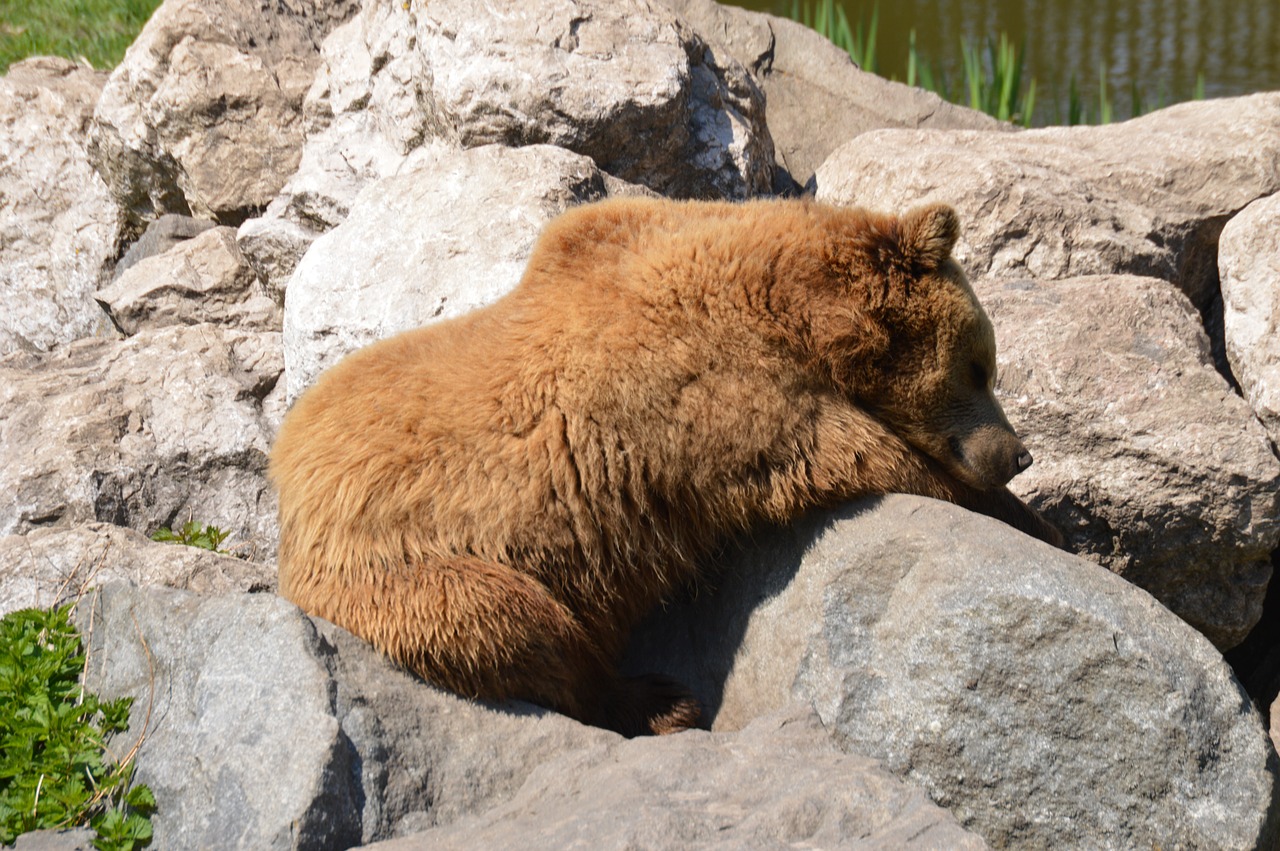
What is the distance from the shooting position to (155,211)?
713 cm

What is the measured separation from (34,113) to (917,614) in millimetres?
6381

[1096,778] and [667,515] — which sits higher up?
[667,515]

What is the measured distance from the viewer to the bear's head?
3.75 metres

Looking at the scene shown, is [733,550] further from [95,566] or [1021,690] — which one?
[95,566]

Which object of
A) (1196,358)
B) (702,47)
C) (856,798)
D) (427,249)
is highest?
(702,47)

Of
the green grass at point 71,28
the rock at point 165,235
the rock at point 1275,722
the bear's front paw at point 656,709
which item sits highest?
the green grass at point 71,28

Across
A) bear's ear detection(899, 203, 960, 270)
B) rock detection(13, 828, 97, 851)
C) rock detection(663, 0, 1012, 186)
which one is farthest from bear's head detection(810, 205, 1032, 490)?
rock detection(663, 0, 1012, 186)

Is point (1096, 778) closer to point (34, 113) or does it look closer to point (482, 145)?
point (482, 145)

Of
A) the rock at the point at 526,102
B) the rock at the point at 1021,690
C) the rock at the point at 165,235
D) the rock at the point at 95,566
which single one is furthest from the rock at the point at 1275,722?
the rock at the point at 165,235

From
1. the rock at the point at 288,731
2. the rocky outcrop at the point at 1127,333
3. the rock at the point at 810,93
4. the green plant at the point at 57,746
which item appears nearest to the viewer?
the rock at the point at 288,731

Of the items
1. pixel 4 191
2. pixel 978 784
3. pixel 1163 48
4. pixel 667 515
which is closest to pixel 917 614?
pixel 978 784

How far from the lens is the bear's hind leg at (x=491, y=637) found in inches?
137

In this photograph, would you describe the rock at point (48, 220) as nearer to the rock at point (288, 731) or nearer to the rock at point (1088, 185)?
the rock at point (288, 731)

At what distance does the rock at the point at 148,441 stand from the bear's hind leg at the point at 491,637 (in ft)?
6.65
